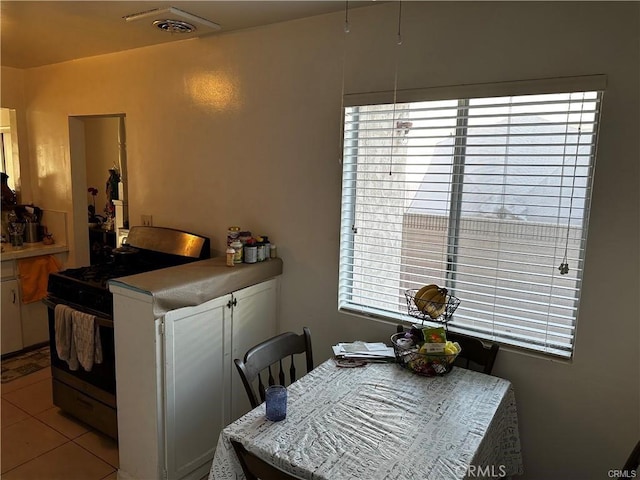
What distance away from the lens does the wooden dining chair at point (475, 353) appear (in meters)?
1.99

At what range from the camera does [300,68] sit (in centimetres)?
244

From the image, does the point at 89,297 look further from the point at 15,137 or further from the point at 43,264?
the point at 15,137

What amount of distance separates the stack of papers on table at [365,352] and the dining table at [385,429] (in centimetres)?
6

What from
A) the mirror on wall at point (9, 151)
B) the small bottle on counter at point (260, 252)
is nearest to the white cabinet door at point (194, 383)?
the small bottle on counter at point (260, 252)

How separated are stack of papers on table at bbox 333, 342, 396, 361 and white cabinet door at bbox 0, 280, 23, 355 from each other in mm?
2897

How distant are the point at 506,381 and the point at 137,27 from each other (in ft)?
8.71

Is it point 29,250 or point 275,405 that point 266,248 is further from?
point 29,250

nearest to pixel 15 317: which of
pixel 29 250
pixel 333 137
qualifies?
pixel 29 250

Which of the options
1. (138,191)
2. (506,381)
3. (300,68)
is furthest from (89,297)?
(506,381)

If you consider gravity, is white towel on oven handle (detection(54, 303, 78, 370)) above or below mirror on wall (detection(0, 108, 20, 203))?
below

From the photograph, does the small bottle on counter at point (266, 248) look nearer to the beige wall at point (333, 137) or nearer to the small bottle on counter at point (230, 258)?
the beige wall at point (333, 137)

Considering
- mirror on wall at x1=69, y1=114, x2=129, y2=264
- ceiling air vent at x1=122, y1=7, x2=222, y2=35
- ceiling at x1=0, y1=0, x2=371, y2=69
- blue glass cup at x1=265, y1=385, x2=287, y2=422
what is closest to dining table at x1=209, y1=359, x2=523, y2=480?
blue glass cup at x1=265, y1=385, x2=287, y2=422

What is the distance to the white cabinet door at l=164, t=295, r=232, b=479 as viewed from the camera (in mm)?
2100

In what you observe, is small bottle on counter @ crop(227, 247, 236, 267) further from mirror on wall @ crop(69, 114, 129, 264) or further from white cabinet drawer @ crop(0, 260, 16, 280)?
white cabinet drawer @ crop(0, 260, 16, 280)
